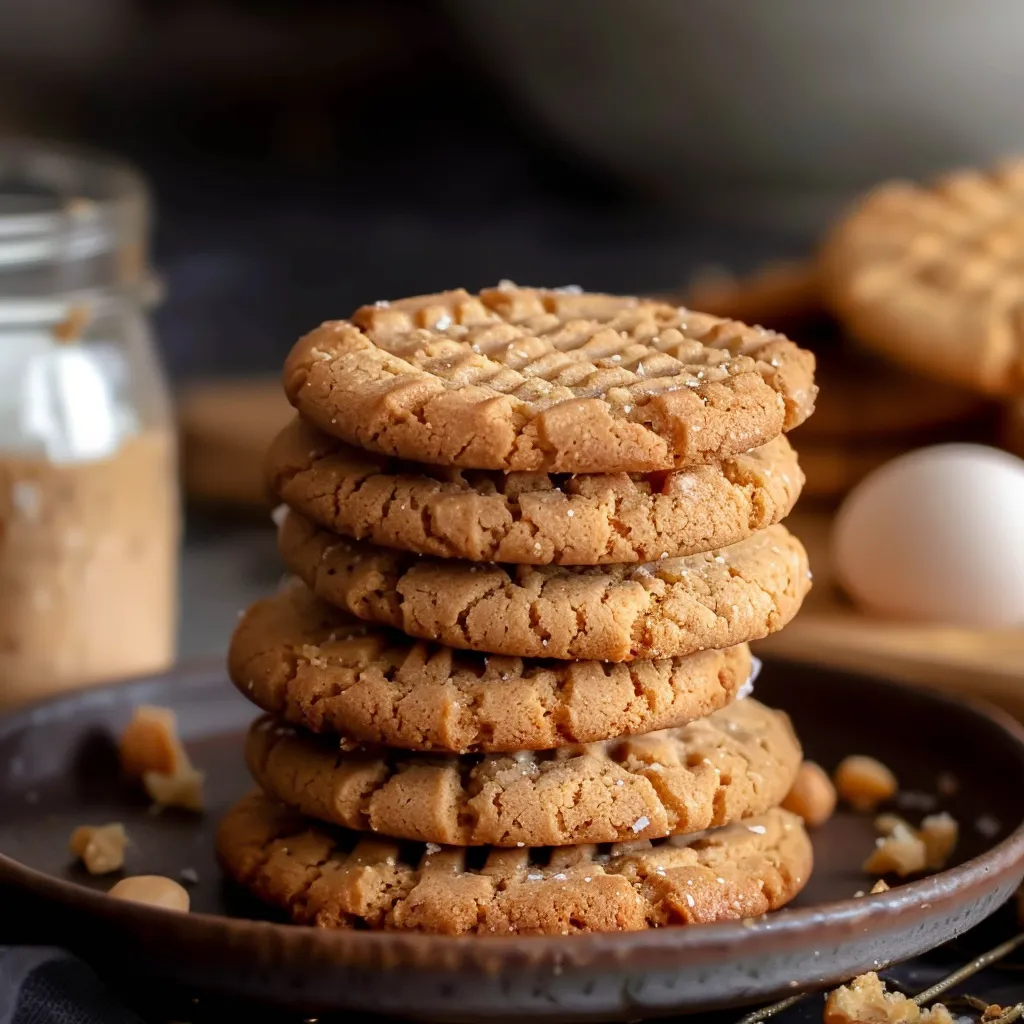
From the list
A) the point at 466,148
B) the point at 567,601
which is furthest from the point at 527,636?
the point at 466,148

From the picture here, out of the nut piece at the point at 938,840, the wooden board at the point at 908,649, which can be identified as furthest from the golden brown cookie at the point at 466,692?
the wooden board at the point at 908,649

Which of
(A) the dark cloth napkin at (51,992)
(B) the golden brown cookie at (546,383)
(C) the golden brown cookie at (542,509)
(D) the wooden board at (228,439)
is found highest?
(B) the golden brown cookie at (546,383)

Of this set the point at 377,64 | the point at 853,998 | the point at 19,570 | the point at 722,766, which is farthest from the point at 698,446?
the point at 377,64

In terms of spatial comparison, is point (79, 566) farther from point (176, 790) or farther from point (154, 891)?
point (154, 891)

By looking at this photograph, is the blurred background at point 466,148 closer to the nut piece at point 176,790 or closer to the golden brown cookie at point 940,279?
the golden brown cookie at point 940,279

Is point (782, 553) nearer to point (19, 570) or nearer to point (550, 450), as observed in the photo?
point (550, 450)

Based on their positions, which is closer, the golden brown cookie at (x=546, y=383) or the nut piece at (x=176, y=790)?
the golden brown cookie at (x=546, y=383)
